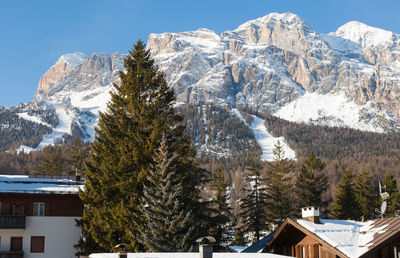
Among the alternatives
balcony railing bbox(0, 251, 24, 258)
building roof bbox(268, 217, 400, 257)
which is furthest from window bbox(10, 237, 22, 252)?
building roof bbox(268, 217, 400, 257)

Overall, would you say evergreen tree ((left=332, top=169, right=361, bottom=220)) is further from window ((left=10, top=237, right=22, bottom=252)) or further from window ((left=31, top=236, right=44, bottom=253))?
window ((left=10, top=237, right=22, bottom=252))

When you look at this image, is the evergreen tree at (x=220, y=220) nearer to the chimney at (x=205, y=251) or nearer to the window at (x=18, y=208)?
the window at (x=18, y=208)

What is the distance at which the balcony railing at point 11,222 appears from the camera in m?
38.3

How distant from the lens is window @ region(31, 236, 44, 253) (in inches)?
1549

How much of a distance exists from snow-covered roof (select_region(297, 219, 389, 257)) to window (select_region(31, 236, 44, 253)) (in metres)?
21.2

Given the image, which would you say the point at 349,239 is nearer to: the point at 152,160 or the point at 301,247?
the point at 301,247

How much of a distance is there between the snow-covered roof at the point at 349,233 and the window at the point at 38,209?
70.3 ft

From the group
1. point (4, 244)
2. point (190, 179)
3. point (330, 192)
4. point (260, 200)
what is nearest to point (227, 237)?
point (260, 200)

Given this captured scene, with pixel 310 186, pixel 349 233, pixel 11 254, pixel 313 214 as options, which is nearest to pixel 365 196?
pixel 310 186

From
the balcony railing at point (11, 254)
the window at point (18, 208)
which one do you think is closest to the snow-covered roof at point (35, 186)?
the window at point (18, 208)

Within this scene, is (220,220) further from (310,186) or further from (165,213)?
(310,186)

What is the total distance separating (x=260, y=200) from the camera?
2406 inches

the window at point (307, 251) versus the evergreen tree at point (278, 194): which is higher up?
the evergreen tree at point (278, 194)

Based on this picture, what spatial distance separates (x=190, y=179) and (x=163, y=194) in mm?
3451
